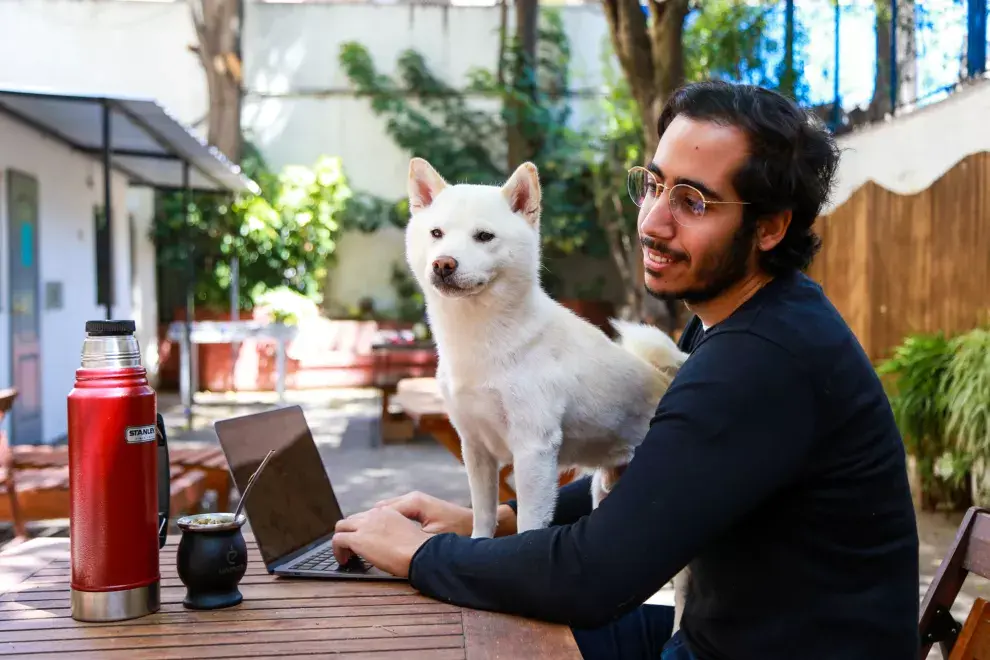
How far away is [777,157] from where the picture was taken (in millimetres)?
1336

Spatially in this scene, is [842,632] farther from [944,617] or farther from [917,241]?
[917,241]

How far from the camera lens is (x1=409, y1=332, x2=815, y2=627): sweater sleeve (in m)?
1.22

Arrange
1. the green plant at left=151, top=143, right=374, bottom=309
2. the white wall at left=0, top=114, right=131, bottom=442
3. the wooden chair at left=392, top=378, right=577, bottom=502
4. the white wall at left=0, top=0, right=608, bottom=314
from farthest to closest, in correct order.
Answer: the white wall at left=0, top=0, right=608, bottom=314, the green plant at left=151, top=143, right=374, bottom=309, the white wall at left=0, top=114, right=131, bottom=442, the wooden chair at left=392, top=378, right=577, bottom=502

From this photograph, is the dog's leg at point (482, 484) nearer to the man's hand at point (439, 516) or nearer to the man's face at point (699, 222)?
the man's hand at point (439, 516)

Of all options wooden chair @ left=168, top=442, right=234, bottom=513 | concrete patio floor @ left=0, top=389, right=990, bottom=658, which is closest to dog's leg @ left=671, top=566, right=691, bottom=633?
concrete patio floor @ left=0, top=389, right=990, bottom=658

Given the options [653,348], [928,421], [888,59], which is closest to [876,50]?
[888,59]

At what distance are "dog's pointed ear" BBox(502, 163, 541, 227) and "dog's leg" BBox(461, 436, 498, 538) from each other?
443 mm

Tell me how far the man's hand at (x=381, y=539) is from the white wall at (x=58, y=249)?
656cm

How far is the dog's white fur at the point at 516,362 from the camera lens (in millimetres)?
1594

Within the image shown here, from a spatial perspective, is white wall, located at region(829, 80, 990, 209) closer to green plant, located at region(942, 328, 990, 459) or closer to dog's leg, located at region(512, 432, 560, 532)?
green plant, located at region(942, 328, 990, 459)

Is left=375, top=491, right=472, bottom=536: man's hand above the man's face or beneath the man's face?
beneath

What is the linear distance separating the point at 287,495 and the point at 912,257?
556cm

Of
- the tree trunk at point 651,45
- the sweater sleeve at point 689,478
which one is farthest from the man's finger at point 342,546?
the tree trunk at point 651,45

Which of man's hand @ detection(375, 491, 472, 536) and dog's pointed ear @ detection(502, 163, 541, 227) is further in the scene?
man's hand @ detection(375, 491, 472, 536)
